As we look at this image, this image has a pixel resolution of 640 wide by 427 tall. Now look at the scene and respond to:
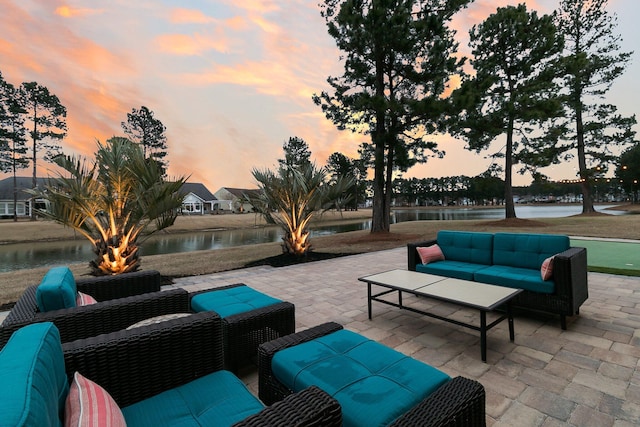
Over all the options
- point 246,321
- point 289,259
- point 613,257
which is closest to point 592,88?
point 613,257

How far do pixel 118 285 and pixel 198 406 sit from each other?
236 centimetres

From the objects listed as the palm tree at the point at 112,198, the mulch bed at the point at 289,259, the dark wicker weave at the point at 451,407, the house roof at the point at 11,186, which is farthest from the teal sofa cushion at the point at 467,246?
the house roof at the point at 11,186

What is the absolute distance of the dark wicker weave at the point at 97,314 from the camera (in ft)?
6.13

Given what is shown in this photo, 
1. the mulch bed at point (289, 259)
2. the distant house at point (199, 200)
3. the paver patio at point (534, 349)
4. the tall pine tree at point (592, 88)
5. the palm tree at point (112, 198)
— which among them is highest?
the tall pine tree at point (592, 88)

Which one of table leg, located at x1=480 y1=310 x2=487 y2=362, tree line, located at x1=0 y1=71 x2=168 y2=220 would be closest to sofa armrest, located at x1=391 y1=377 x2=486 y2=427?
table leg, located at x1=480 y1=310 x2=487 y2=362

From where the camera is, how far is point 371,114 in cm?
1090

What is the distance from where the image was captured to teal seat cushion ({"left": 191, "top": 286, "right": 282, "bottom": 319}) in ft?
8.60

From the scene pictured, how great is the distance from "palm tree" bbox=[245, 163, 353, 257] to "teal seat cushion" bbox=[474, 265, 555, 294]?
393 centimetres

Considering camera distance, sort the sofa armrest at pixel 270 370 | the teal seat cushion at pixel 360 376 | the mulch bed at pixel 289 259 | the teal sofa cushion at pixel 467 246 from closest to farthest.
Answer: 1. the teal seat cushion at pixel 360 376
2. the sofa armrest at pixel 270 370
3. the teal sofa cushion at pixel 467 246
4. the mulch bed at pixel 289 259

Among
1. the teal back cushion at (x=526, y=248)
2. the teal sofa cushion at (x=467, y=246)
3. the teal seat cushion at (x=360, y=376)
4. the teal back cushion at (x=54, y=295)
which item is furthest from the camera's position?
the teal sofa cushion at (x=467, y=246)

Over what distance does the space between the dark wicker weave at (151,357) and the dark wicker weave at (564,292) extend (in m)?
2.77

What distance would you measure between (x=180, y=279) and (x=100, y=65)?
857 cm

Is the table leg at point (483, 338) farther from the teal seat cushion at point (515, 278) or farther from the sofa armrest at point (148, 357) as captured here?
the sofa armrest at point (148, 357)

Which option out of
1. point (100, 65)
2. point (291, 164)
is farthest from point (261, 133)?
point (291, 164)
